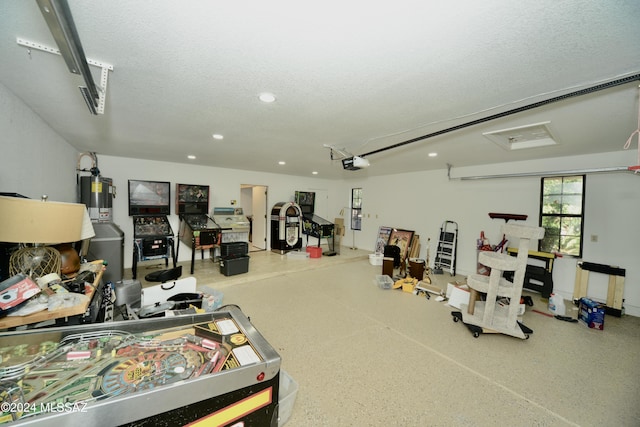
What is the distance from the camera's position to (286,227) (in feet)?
22.0

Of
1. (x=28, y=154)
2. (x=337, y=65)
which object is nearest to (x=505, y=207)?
(x=337, y=65)

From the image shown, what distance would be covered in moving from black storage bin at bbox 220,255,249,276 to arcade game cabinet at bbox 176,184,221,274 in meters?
0.61

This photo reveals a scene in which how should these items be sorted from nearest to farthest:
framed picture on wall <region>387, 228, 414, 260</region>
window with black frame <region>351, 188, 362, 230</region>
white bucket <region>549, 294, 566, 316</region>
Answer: white bucket <region>549, 294, 566, 316</region> < framed picture on wall <region>387, 228, 414, 260</region> < window with black frame <region>351, 188, 362, 230</region>

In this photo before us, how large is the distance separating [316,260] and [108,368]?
5334 mm

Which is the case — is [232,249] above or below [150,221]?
below

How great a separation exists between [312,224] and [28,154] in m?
5.48

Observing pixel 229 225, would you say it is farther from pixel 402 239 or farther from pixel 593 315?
pixel 593 315

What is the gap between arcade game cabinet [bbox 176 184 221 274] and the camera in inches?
190

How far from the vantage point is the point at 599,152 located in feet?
12.2

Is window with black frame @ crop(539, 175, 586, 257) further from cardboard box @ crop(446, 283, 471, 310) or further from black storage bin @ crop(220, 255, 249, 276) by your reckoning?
black storage bin @ crop(220, 255, 249, 276)

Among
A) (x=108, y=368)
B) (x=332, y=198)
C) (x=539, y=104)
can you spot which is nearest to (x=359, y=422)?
(x=108, y=368)

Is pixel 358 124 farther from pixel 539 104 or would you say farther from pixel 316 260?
pixel 316 260

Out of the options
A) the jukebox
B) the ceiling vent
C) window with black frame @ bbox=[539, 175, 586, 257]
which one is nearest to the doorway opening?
the jukebox

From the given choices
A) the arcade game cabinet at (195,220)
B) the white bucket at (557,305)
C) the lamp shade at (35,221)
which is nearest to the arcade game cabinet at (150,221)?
the arcade game cabinet at (195,220)
